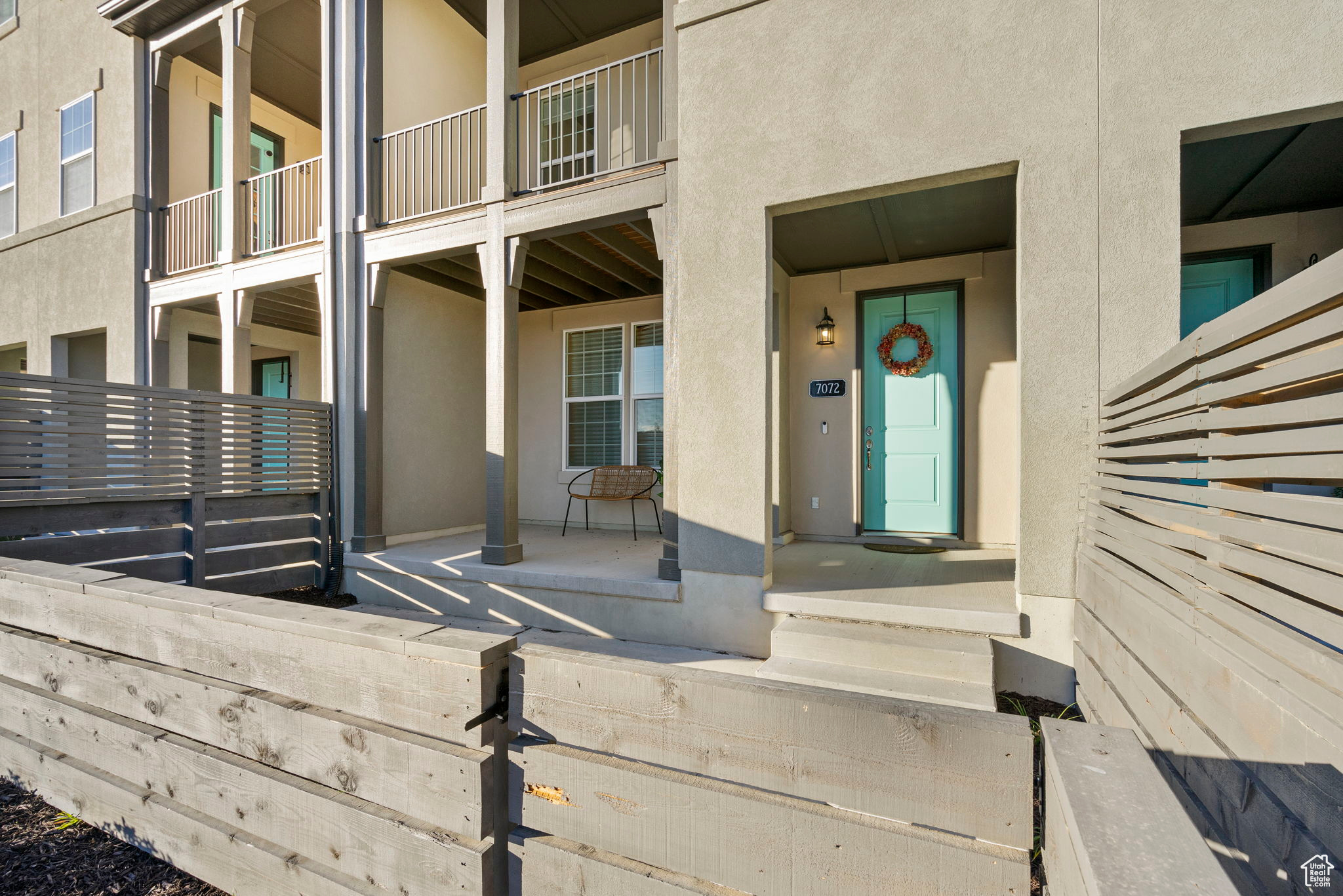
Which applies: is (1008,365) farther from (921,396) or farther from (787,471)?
(787,471)

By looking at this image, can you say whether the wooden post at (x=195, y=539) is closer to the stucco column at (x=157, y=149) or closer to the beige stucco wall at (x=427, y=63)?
the stucco column at (x=157, y=149)

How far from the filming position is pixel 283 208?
6.82 meters

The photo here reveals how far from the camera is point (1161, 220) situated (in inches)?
115

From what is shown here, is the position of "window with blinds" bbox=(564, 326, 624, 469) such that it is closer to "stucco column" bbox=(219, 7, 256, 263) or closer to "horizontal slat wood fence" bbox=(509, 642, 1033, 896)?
"stucco column" bbox=(219, 7, 256, 263)

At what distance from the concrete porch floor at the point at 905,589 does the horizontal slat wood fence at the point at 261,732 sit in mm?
2643

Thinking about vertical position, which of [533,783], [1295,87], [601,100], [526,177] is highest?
[601,100]

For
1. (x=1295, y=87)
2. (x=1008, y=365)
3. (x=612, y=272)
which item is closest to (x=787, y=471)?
(x=1008, y=365)

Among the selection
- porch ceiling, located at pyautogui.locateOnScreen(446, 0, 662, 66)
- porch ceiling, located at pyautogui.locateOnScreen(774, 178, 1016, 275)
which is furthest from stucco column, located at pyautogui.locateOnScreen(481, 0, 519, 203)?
porch ceiling, located at pyautogui.locateOnScreen(774, 178, 1016, 275)

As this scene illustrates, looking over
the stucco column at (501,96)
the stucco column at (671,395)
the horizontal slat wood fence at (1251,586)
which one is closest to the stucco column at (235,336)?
the stucco column at (501,96)

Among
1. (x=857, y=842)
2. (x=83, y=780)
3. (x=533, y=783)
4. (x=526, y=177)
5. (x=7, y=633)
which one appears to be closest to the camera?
(x=857, y=842)

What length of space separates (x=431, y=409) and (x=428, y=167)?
2318 millimetres

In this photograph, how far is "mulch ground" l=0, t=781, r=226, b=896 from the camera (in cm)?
183

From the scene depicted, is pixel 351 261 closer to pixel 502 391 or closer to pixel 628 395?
pixel 502 391

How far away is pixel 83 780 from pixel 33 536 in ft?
9.89
